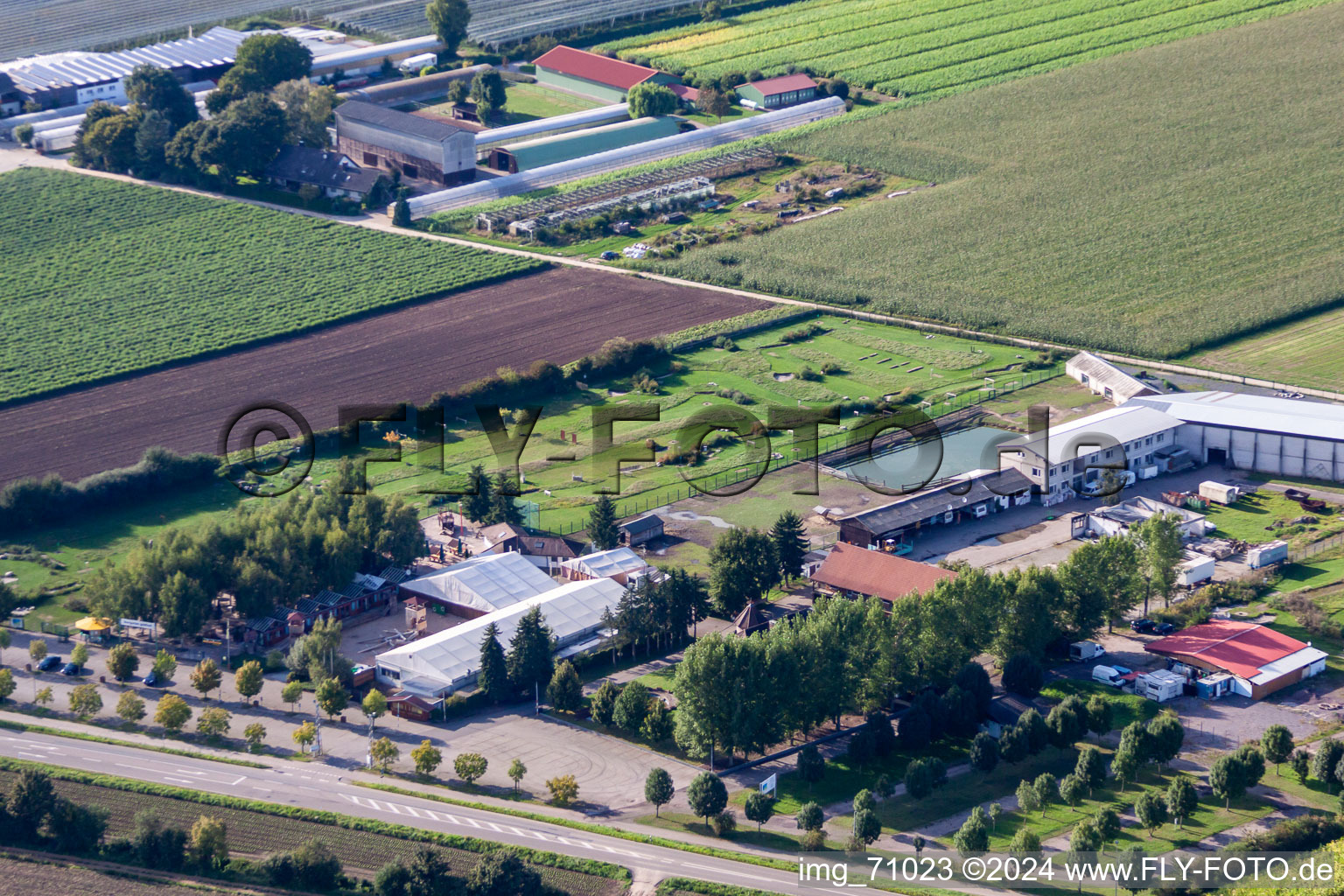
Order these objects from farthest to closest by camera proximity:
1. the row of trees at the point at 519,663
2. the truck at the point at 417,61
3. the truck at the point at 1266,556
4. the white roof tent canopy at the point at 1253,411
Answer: the truck at the point at 417,61, the white roof tent canopy at the point at 1253,411, the truck at the point at 1266,556, the row of trees at the point at 519,663

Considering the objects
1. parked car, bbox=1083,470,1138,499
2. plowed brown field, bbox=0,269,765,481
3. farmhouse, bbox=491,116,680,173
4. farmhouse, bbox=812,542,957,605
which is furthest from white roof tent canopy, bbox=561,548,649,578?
farmhouse, bbox=491,116,680,173

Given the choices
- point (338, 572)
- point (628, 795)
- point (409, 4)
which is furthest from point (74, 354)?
point (409, 4)

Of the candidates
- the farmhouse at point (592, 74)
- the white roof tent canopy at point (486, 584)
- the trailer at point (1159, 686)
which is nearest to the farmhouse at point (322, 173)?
the farmhouse at point (592, 74)

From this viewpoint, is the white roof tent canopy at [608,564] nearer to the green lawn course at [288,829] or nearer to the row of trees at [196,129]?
the green lawn course at [288,829]

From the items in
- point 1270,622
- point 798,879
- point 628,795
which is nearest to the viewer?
point 798,879

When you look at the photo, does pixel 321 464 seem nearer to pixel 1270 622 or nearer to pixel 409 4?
pixel 1270 622

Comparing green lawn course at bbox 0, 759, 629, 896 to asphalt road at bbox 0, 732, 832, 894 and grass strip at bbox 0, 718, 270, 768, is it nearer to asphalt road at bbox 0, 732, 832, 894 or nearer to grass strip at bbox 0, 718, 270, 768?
asphalt road at bbox 0, 732, 832, 894
